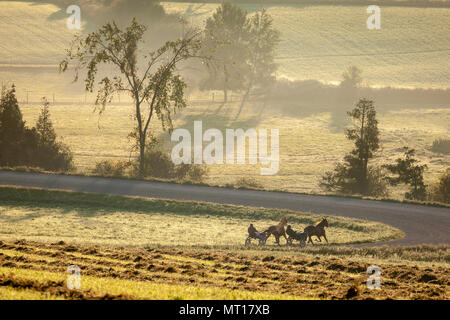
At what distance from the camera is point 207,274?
73.3ft

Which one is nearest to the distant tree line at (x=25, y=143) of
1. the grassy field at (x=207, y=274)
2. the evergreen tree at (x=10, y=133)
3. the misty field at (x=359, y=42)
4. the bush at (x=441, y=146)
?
the evergreen tree at (x=10, y=133)

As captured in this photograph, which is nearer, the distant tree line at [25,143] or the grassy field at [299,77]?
the distant tree line at [25,143]

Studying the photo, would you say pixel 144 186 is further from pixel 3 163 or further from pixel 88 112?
pixel 88 112

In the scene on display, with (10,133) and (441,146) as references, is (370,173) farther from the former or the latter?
(441,146)

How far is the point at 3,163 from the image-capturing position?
56.1m

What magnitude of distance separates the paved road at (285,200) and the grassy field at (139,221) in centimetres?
165

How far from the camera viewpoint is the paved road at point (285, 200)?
126 ft

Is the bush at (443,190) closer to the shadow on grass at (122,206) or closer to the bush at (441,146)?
the shadow on grass at (122,206)

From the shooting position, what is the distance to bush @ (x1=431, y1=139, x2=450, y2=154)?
85.1 m

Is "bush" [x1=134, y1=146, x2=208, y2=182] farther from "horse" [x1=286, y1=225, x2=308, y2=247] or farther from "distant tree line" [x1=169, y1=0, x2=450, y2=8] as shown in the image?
"distant tree line" [x1=169, y1=0, x2=450, y2=8]

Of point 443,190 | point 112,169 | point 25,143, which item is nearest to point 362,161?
point 443,190

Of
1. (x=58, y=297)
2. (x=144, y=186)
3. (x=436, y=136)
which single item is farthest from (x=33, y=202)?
(x=436, y=136)

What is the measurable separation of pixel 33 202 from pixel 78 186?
4.47 m

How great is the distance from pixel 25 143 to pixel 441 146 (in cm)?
5585
